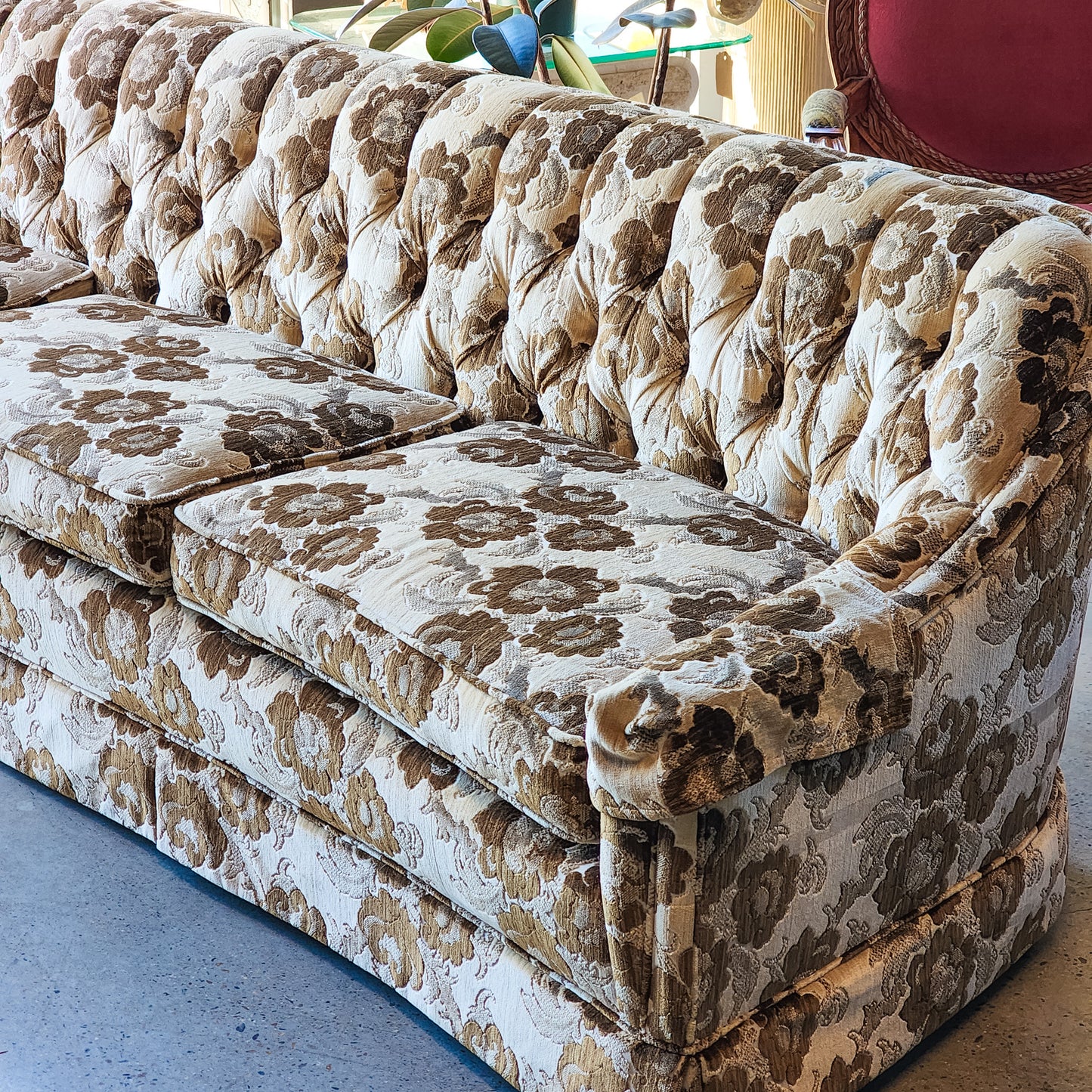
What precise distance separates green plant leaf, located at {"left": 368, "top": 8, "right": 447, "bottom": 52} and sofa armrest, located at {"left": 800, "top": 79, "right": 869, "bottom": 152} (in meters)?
0.66

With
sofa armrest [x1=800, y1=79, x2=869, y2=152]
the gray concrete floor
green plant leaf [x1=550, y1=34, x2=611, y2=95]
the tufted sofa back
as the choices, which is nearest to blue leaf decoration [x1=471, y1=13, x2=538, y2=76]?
green plant leaf [x1=550, y1=34, x2=611, y2=95]

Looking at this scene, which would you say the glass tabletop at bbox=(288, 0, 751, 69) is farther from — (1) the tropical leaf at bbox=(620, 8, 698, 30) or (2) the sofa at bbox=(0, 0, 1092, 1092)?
(2) the sofa at bbox=(0, 0, 1092, 1092)

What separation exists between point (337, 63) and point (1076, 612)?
132 centimetres

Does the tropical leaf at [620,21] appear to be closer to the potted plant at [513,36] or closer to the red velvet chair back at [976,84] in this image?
the potted plant at [513,36]

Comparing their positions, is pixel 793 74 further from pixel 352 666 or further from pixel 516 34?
pixel 352 666

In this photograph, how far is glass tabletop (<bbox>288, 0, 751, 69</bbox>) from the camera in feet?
8.70

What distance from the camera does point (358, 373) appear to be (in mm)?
1982

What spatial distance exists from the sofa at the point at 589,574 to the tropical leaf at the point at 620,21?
0.53 meters

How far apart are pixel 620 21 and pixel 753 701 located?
5.55ft

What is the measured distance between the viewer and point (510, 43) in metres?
2.26

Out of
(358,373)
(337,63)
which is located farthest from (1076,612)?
(337,63)

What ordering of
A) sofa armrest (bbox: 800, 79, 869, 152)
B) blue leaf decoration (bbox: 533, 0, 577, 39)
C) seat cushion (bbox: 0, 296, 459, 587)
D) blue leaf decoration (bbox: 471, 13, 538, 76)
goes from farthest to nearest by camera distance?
blue leaf decoration (bbox: 533, 0, 577, 39) → sofa armrest (bbox: 800, 79, 869, 152) → blue leaf decoration (bbox: 471, 13, 538, 76) → seat cushion (bbox: 0, 296, 459, 587)

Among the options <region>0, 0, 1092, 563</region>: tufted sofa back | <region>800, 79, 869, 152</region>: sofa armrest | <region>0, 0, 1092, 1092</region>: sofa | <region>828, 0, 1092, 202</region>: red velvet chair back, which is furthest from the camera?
<region>828, 0, 1092, 202</region>: red velvet chair back

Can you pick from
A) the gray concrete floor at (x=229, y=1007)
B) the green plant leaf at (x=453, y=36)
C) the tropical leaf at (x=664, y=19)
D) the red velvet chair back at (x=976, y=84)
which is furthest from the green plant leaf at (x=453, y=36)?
the gray concrete floor at (x=229, y=1007)
